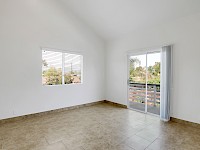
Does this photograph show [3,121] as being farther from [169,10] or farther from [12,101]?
[169,10]

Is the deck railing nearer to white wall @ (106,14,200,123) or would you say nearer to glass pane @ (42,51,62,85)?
white wall @ (106,14,200,123)

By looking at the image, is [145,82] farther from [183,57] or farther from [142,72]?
[183,57]

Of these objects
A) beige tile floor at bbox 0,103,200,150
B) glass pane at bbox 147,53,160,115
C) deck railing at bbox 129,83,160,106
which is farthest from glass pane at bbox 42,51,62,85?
glass pane at bbox 147,53,160,115

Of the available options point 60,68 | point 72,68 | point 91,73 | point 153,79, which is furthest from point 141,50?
point 60,68

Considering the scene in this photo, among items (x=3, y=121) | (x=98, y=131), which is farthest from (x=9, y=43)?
(x=98, y=131)

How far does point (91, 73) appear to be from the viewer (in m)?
5.33

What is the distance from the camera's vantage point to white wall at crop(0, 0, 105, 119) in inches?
134

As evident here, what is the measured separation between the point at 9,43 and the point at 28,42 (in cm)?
48

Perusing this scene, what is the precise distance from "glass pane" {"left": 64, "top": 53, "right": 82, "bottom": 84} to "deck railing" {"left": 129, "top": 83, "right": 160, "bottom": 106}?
2.17m

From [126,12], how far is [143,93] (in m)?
2.85

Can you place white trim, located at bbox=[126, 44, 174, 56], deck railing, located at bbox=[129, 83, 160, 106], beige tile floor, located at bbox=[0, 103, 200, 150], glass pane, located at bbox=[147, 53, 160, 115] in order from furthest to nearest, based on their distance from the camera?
deck railing, located at bbox=[129, 83, 160, 106] < glass pane, located at bbox=[147, 53, 160, 115] < white trim, located at bbox=[126, 44, 174, 56] < beige tile floor, located at bbox=[0, 103, 200, 150]

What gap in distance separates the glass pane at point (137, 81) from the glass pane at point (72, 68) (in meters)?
2.09

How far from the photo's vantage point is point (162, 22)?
12.2ft

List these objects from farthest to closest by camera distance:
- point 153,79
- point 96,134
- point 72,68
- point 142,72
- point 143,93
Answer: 1. point 72,68
2. point 143,93
3. point 142,72
4. point 153,79
5. point 96,134
